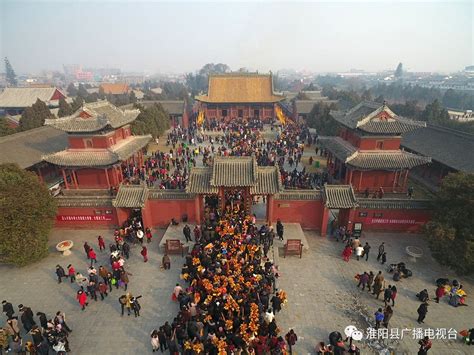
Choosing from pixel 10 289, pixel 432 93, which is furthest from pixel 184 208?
pixel 432 93

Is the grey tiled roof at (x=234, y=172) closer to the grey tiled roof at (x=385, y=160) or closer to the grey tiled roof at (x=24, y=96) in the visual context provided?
the grey tiled roof at (x=385, y=160)

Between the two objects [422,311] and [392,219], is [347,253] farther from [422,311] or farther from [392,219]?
[392,219]

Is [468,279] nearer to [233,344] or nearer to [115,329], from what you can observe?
[233,344]

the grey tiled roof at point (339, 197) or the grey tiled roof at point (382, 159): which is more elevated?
the grey tiled roof at point (382, 159)

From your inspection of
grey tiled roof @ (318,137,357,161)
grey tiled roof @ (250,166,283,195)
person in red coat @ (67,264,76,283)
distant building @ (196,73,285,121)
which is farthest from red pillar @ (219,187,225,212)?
distant building @ (196,73,285,121)

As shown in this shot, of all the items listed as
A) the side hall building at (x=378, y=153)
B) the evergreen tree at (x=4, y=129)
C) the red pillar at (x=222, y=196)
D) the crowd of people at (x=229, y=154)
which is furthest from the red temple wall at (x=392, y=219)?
the evergreen tree at (x=4, y=129)

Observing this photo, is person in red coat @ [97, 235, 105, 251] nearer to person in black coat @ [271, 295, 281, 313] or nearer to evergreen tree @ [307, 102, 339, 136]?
person in black coat @ [271, 295, 281, 313]
